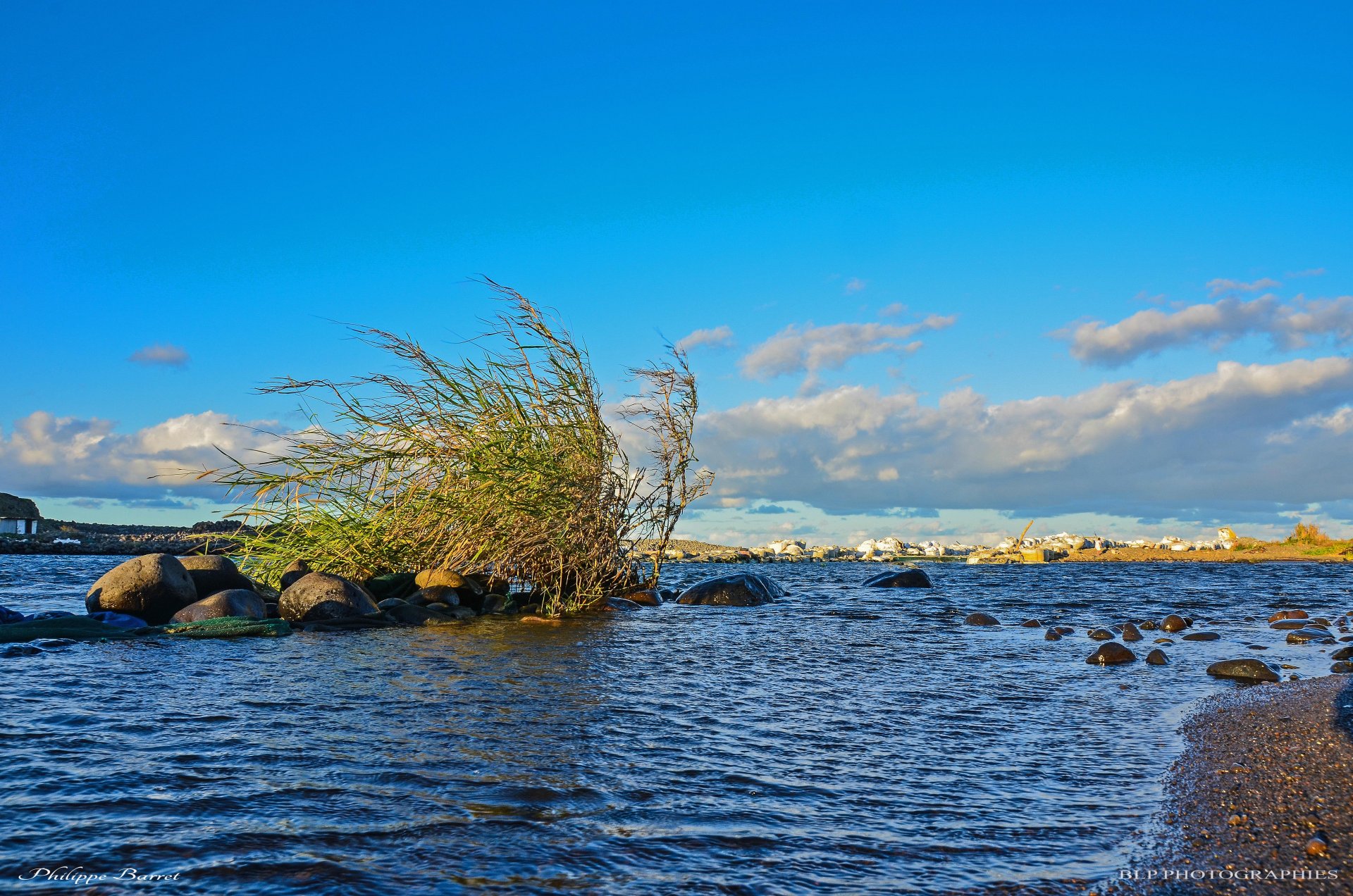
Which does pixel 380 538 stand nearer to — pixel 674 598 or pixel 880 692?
pixel 674 598

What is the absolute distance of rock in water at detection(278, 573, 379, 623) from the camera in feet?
44.3

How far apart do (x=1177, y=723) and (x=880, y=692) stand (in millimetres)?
2616

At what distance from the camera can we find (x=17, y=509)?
206 feet

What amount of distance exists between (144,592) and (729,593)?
12531 millimetres

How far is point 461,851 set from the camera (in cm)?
383

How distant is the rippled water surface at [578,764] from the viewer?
3.79 metres

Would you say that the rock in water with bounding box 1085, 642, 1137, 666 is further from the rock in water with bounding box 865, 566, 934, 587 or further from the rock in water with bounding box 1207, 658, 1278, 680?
the rock in water with bounding box 865, 566, 934, 587

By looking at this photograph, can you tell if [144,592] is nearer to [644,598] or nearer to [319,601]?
[319,601]

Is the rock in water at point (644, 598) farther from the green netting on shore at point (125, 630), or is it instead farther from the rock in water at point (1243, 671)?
the rock in water at point (1243, 671)

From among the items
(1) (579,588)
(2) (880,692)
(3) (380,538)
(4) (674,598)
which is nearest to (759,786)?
(2) (880,692)

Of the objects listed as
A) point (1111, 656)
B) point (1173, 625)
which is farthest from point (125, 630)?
point (1173, 625)

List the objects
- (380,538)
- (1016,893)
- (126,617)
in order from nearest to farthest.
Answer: (1016,893)
(126,617)
(380,538)

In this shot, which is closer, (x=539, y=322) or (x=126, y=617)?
(x=126, y=617)

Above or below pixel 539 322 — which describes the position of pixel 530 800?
below
